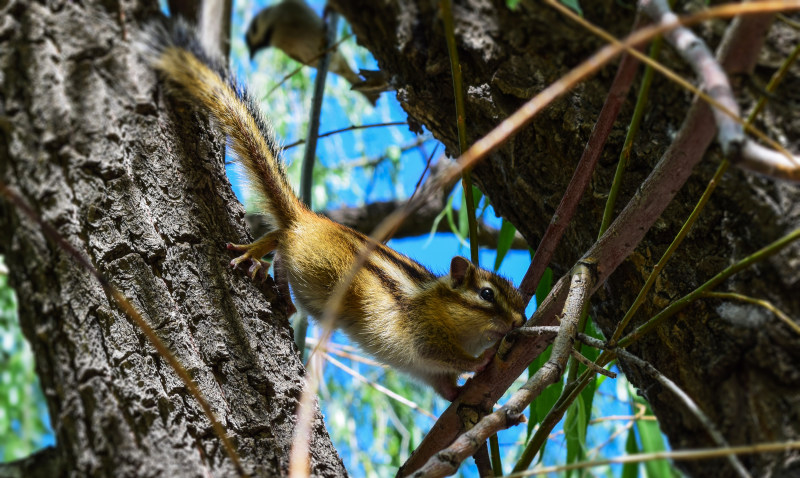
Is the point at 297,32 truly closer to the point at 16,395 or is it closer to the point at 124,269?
the point at 124,269

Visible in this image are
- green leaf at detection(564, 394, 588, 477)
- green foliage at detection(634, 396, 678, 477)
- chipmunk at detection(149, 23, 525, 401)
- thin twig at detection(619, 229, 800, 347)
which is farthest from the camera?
chipmunk at detection(149, 23, 525, 401)

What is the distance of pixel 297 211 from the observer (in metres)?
2.82

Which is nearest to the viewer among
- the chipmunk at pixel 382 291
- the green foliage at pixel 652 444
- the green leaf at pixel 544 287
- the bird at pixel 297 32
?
the green leaf at pixel 544 287

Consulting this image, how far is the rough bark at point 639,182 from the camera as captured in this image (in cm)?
143

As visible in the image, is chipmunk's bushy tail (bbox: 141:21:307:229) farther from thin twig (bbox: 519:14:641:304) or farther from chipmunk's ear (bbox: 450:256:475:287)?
thin twig (bbox: 519:14:641:304)

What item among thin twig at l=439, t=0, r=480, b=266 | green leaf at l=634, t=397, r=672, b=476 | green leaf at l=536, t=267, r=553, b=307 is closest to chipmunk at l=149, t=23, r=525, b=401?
green leaf at l=536, t=267, r=553, b=307

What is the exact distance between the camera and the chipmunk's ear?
118 inches

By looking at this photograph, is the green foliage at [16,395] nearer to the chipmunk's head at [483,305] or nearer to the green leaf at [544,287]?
the chipmunk's head at [483,305]

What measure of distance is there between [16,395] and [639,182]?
4.06 meters

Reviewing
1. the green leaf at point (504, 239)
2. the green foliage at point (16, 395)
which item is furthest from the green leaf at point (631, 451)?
the green foliage at point (16, 395)

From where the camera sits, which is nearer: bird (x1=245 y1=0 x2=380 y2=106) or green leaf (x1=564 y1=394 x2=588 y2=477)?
green leaf (x1=564 y1=394 x2=588 y2=477)

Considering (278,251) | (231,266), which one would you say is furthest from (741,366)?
(278,251)

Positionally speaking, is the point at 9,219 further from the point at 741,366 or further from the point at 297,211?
the point at 741,366

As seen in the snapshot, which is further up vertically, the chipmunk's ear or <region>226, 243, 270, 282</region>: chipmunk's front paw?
the chipmunk's ear
